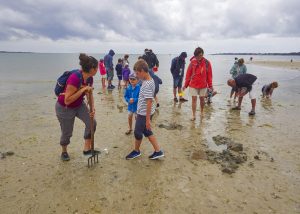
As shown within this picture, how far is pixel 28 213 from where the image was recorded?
11.1 feet

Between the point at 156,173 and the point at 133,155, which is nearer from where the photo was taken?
the point at 156,173

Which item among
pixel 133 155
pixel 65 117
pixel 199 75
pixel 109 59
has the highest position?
pixel 109 59

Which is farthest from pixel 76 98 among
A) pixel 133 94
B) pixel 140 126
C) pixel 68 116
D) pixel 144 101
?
pixel 133 94

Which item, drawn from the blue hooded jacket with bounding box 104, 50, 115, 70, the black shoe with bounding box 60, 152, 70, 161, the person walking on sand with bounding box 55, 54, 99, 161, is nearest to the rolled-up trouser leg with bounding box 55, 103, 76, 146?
the person walking on sand with bounding box 55, 54, 99, 161

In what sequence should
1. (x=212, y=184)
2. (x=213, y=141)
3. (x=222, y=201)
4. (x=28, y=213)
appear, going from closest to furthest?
(x=28, y=213) < (x=222, y=201) < (x=212, y=184) < (x=213, y=141)

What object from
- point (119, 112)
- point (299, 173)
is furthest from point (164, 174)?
point (119, 112)

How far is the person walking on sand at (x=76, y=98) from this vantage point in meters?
3.90

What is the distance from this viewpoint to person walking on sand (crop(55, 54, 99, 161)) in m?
3.90

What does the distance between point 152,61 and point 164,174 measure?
6.31m

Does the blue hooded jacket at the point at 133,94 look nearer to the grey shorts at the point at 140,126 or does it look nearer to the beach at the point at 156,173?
the beach at the point at 156,173

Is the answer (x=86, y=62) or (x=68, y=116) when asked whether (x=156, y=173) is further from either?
(x=86, y=62)

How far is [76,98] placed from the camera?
3.95 meters

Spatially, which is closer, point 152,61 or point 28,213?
point 28,213

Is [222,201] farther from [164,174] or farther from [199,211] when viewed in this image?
[164,174]
